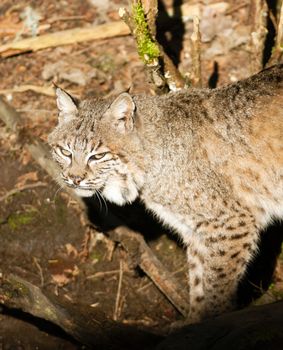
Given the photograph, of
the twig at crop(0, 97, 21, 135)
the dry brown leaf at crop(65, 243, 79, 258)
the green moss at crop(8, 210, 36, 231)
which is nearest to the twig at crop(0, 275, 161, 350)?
the dry brown leaf at crop(65, 243, 79, 258)

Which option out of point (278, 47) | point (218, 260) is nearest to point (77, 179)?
point (218, 260)

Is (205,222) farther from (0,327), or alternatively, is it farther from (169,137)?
(0,327)

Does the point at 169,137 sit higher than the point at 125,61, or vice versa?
the point at 169,137

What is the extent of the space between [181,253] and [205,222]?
1399 mm

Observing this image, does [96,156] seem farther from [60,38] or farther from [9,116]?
[60,38]

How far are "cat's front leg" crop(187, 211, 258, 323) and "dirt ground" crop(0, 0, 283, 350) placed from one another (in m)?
0.63

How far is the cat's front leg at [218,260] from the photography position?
4605 millimetres

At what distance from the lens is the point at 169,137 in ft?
15.4

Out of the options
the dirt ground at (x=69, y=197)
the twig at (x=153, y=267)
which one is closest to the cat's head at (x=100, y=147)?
the twig at (x=153, y=267)

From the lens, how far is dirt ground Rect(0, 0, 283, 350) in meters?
5.64

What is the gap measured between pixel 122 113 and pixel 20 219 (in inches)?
84.6

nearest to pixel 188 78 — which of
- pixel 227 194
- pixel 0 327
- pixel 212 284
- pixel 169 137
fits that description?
pixel 169 137

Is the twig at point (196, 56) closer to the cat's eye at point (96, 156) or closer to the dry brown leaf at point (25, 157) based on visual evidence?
the cat's eye at point (96, 156)

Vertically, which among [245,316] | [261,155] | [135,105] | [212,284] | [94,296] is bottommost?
[94,296]
